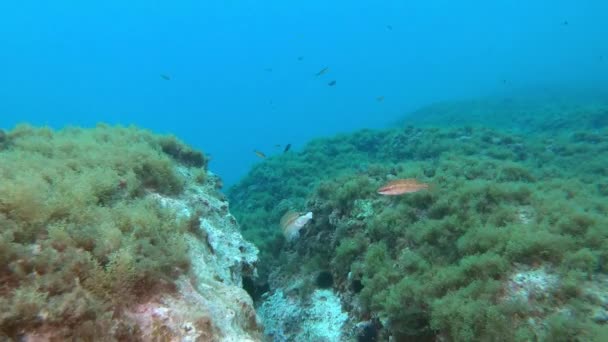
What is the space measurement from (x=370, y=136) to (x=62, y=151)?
15830 mm

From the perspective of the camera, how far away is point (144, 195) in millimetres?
5012

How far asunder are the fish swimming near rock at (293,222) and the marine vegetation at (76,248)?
12.2 ft

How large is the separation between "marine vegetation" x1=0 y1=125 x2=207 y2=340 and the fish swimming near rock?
372cm

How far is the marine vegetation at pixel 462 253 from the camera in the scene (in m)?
4.13

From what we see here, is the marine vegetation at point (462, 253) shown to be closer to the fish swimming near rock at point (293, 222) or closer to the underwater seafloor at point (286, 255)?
the underwater seafloor at point (286, 255)

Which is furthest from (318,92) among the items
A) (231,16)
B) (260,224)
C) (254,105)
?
(260,224)

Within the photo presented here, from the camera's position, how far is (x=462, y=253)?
521 centimetres

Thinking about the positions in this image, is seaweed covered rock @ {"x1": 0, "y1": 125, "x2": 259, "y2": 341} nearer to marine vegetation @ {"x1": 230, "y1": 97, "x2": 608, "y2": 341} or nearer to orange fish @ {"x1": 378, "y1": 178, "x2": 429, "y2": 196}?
marine vegetation @ {"x1": 230, "y1": 97, "x2": 608, "y2": 341}

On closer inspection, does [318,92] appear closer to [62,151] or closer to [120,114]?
[120,114]

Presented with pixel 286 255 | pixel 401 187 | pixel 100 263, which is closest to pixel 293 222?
pixel 286 255

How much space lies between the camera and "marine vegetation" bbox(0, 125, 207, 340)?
2597 mm

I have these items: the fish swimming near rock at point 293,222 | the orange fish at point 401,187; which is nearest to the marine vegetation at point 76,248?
the orange fish at point 401,187

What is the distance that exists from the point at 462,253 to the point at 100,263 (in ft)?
14.7

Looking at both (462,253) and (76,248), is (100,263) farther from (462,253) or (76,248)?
(462,253)
